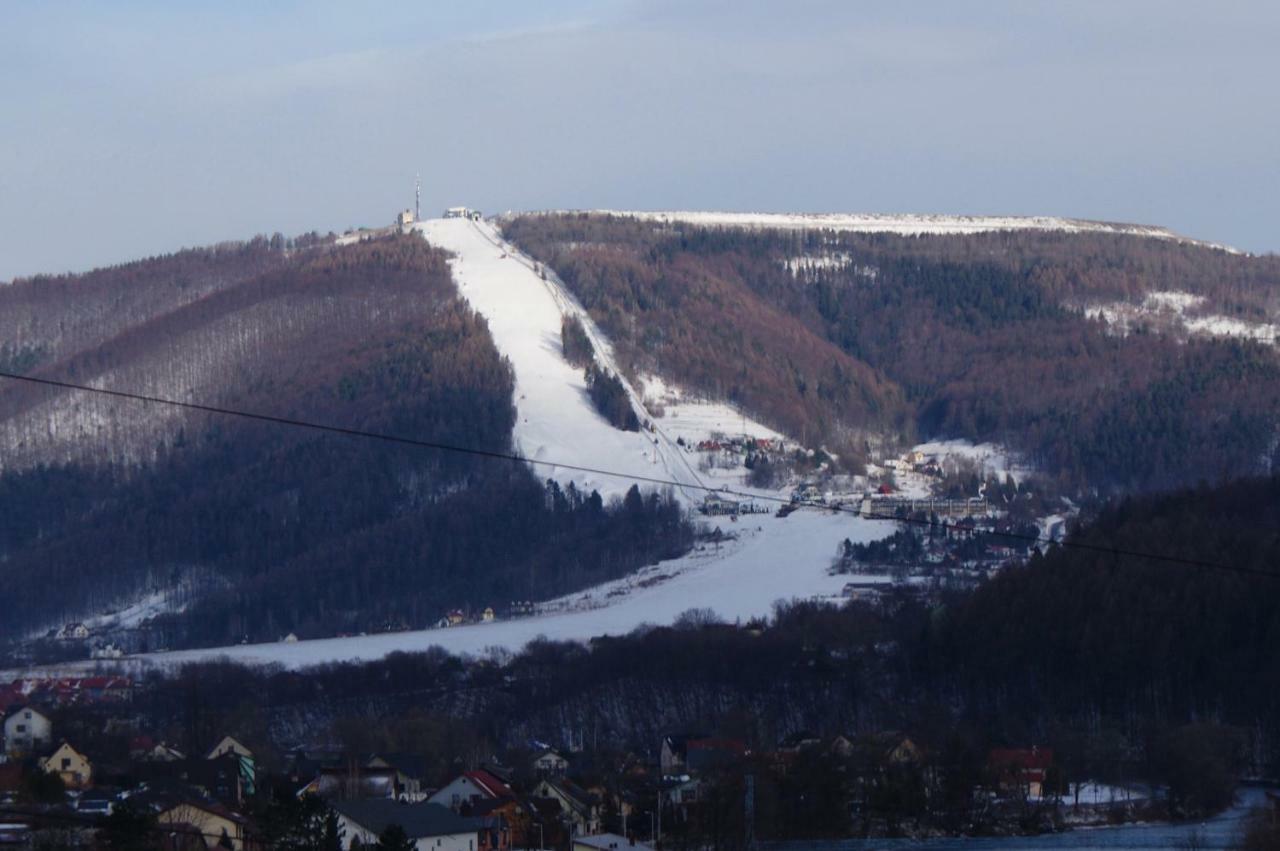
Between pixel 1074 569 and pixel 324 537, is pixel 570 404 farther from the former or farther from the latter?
pixel 1074 569

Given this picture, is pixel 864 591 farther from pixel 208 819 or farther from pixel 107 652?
pixel 208 819

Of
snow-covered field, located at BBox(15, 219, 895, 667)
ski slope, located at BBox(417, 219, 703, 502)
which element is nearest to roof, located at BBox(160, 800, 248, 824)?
snow-covered field, located at BBox(15, 219, 895, 667)

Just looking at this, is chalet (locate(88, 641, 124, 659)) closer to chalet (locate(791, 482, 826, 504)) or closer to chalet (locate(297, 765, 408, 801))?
chalet (locate(791, 482, 826, 504))

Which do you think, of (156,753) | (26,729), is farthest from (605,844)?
(26,729)

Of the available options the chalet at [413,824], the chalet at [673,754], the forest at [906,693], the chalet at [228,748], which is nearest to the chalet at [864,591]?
the forest at [906,693]

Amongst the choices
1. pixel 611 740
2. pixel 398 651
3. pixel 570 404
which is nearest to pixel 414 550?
pixel 570 404

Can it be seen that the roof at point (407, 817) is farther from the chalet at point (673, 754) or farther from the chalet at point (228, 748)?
the chalet at point (228, 748)
